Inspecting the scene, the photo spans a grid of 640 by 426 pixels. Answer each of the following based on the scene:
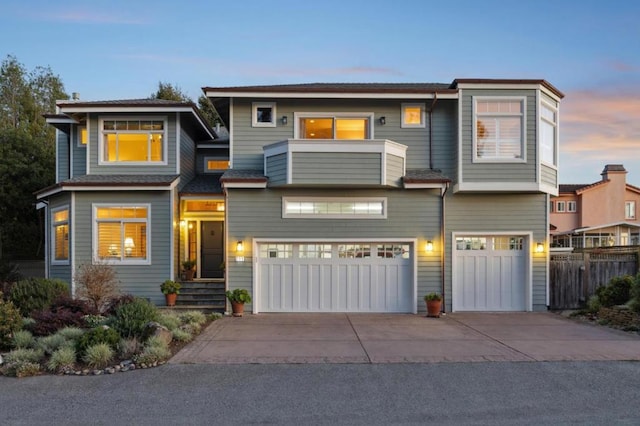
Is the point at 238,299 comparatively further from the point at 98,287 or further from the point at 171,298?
the point at 98,287

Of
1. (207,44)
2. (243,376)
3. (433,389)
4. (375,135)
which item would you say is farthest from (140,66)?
(433,389)

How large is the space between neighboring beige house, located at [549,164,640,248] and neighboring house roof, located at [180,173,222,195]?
26.1m

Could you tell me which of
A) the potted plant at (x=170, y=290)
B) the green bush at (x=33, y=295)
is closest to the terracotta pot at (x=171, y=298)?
the potted plant at (x=170, y=290)

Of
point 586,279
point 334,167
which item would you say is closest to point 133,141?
point 334,167

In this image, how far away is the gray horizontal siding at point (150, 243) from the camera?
43.3ft

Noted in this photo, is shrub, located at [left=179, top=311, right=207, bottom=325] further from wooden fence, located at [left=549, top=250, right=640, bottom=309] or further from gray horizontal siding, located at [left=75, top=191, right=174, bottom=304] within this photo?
wooden fence, located at [left=549, top=250, right=640, bottom=309]

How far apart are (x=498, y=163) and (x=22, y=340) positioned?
11274 millimetres

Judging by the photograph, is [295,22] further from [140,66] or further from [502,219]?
[140,66]

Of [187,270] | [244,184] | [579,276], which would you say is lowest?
[579,276]

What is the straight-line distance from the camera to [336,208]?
42.1 feet

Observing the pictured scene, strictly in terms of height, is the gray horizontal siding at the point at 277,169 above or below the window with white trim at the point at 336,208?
above

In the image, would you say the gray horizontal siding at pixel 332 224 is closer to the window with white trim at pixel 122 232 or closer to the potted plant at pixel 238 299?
the potted plant at pixel 238 299

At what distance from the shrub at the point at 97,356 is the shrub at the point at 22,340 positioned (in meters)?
1.65

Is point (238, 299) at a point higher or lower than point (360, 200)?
lower
